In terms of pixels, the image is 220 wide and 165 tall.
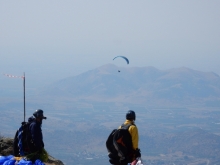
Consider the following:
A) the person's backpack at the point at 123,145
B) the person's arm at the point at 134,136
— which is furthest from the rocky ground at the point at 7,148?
the person's arm at the point at 134,136

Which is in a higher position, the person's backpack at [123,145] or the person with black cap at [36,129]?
the person with black cap at [36,129]

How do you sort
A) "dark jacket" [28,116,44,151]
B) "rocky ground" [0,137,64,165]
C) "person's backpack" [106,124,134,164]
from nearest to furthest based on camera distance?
1. "person's backpack" [106,124,134,164]
2. "dark jacket" [28,116,44,151]
3. "rocky ground" [0,137,64,165]

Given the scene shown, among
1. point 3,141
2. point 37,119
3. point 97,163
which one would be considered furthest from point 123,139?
point 97,163

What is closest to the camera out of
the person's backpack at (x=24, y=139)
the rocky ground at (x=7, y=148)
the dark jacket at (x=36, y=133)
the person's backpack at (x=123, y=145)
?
the person's backpack at (x=123, y=145)

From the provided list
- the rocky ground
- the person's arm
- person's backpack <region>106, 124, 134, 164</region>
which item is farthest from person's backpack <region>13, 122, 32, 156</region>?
the rocky ground

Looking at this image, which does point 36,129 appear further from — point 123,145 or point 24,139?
point 123,145

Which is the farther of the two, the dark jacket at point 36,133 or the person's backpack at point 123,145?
the dark jacket at point 36,133

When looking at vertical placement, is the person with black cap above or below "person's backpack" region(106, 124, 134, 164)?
above

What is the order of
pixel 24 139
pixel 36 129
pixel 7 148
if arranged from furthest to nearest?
pixel 7 148
pixel 24 139
pixel 36 129

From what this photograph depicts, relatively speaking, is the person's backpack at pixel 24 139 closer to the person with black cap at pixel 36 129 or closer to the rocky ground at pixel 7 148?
the person with black cap at pixel 36 129

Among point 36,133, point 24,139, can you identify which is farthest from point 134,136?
point 24,139

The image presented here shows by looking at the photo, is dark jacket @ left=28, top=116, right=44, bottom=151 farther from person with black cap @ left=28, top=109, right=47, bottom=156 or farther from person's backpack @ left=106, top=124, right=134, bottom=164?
person's backpack @ left=106, top=124, right=134, bottom=164

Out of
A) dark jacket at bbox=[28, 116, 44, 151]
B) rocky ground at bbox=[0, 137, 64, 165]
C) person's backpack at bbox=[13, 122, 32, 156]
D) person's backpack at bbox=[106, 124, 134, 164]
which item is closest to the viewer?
person's backpack at bbox=[106, 124, 134, 164]

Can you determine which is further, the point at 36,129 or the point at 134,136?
the point at 36,129
